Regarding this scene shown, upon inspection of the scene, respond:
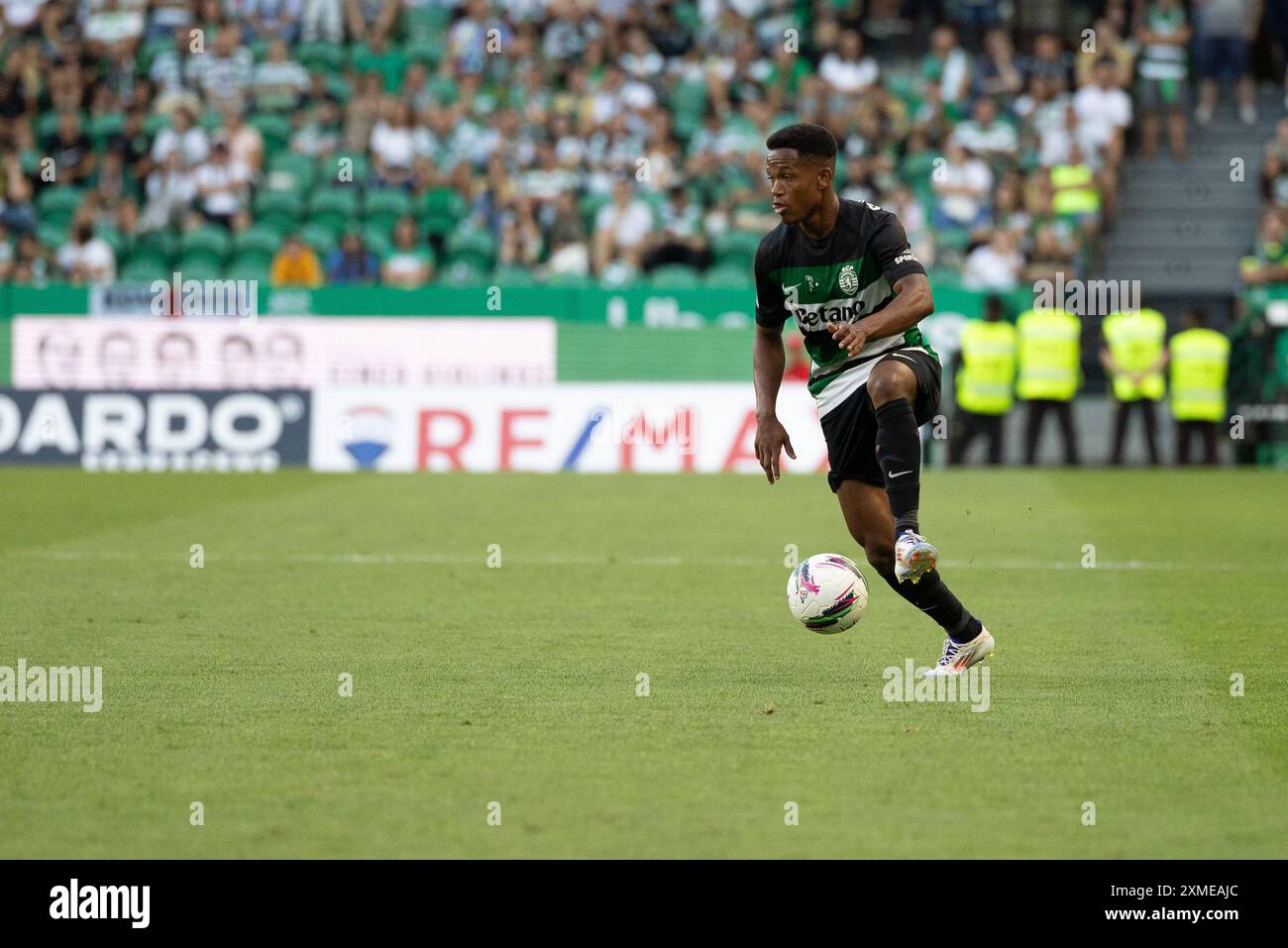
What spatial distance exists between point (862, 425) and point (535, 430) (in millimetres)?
12549

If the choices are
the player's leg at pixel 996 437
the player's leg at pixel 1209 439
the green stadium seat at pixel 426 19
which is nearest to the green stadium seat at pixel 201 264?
the green stadium seat at pixel 426 19

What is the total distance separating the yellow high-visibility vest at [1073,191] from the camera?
23922mm

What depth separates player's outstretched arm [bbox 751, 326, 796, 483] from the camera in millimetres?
7594

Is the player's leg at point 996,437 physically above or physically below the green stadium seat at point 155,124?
below

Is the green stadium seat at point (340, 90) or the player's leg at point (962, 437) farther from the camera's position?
the green stadium seat at point (340, 90)

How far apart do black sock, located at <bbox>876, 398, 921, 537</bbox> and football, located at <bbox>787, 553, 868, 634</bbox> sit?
508 mm

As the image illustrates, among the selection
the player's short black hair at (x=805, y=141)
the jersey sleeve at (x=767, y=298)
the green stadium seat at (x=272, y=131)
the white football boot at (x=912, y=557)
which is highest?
the green stadium seat at (x=272, y=131)

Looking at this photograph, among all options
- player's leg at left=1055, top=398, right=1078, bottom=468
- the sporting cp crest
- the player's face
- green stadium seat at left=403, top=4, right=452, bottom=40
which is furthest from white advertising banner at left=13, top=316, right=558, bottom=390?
the player's face

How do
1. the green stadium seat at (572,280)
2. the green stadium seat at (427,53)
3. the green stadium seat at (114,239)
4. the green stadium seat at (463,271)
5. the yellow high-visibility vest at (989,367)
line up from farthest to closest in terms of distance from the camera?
the green stadium seat at (427,53), the green stadium seat at (114,239), the green stadium seat at (463,271), the green stadium seat at (572,280), the yellow high-visibility vest at (989,367)

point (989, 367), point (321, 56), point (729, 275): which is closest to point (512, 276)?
point (729, 275)

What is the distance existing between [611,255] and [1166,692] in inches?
662

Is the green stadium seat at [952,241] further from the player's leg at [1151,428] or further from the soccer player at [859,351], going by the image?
the soccer player at [859,351]

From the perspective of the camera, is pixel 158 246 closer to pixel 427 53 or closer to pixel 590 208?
pixel 427 53

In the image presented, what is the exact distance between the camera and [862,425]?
7.46 metres
